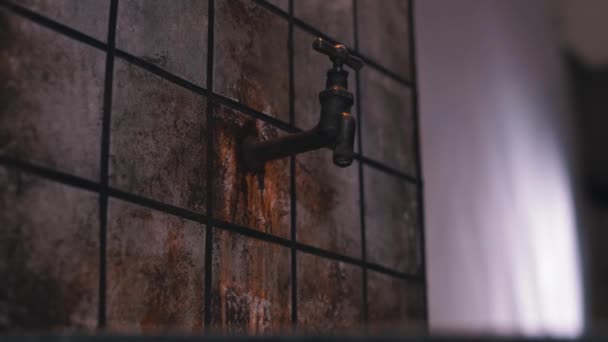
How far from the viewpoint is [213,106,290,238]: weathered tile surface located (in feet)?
4.44

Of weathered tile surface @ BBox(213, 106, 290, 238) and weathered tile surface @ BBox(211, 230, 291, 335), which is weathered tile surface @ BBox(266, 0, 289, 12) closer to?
weathered tile surface @ BBox(213, 106, 290, 238)

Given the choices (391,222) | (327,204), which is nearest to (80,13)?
(327,204)

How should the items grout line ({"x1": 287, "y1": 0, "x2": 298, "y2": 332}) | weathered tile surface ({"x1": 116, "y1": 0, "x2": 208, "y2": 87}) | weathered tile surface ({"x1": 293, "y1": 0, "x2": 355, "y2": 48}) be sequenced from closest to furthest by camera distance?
weathered tile surface ({"x1": 116, "y1": 0, "x2": 208, "y2": 87}) → grout line ({"x1": 287, "y1": 0, "x2": 298, "y2": 332}) → weathered tile surface ({"x1": 293, "y1": 0, "x2": 355, "y2": 48})

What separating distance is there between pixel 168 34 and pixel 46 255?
40 centimetres

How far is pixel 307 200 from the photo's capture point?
154 cm

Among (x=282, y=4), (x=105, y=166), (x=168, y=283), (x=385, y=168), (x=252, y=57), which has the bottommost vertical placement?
(x=168, y=283)

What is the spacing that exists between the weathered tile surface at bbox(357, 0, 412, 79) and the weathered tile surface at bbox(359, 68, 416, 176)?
1.6 inches

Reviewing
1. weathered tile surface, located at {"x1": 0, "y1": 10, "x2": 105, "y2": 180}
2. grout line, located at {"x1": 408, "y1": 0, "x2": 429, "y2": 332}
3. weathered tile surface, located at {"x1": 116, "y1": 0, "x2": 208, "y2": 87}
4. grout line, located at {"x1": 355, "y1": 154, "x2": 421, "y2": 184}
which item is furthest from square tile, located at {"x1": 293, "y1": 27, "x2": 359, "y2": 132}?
weathered tile surface, located at {"x1": 0, "y1": 10, "x2": 105, "y2": 180}

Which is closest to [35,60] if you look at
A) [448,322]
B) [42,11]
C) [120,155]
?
[42,11]

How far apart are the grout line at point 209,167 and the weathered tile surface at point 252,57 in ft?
0.04

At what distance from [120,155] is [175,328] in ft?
0.79

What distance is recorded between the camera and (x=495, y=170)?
256 centimetres

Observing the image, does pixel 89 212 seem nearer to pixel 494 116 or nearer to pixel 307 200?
pixel 307 200

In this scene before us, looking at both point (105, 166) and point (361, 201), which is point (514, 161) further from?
point (105, 166)
